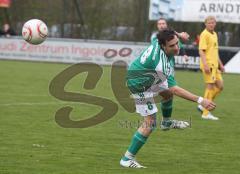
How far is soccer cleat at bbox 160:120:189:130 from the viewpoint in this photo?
36.0ft

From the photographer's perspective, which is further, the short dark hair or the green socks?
the green socks

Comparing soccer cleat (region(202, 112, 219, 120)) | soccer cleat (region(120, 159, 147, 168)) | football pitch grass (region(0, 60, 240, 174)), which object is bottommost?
soccer cleat (region(202, 112, 219, 120))

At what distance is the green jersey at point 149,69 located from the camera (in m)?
8.55

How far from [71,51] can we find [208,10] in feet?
25.0

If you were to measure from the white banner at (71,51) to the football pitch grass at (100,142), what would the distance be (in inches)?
614

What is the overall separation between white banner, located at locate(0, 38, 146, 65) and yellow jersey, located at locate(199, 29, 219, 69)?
1801cm

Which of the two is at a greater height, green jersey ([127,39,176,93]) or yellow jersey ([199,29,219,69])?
green jersey ([127,39,176,93])

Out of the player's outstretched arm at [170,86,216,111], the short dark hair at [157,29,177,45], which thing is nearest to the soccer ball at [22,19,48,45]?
the short dark hair at [157,29,177,45]

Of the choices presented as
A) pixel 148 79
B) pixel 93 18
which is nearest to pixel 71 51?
pixel 93 18

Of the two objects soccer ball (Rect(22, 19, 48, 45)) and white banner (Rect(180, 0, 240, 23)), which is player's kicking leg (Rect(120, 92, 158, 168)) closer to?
soccer ball (Rect(22, 19, 48, 45))

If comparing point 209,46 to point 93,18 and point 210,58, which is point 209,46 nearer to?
point 210,58

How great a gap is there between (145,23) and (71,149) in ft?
102

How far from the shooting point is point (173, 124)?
11102 millimetres

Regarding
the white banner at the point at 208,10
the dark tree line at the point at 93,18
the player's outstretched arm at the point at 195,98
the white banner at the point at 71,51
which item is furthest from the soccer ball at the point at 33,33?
the dark tree line at the point at 93,18
